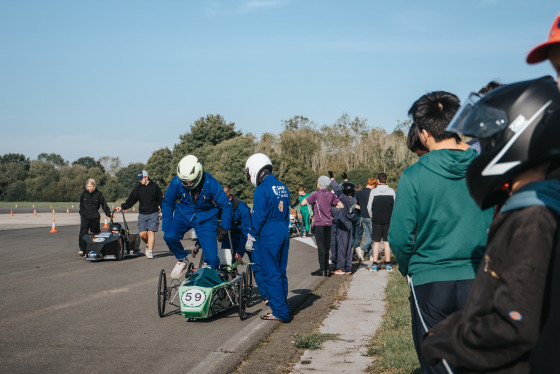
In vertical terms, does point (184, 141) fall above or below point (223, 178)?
above

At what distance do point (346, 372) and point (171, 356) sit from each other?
1.83 m

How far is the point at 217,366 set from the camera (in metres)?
6.04

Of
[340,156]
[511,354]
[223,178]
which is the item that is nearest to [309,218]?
[511,354]

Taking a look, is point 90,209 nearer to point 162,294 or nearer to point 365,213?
point 365,213

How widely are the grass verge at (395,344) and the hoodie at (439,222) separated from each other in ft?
7.84

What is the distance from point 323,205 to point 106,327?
659 cm

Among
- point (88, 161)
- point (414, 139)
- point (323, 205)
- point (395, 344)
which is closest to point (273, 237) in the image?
point (395, 344)

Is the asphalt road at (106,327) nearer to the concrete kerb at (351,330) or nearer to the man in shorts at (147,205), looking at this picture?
the concrete kerb at (351,330)

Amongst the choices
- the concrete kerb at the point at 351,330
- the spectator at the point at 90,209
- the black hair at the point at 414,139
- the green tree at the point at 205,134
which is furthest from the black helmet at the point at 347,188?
the green tree at the point at 205,134

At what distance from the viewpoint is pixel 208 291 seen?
8.16 m

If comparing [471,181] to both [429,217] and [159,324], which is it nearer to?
[429,217]

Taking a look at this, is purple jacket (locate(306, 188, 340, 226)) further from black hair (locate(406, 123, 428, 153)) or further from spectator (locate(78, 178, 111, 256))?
black hair (locate(406, 123, 428, 153))

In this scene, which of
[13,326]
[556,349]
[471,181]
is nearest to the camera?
[556,349]

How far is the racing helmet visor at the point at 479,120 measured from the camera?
2.14 m
